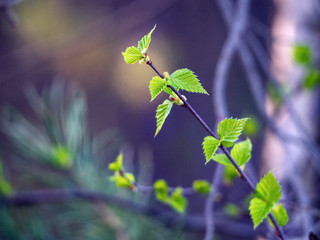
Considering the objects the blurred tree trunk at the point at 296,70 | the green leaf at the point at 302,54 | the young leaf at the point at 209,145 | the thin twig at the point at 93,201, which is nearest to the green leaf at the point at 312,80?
the green leaf at the point at 302,54

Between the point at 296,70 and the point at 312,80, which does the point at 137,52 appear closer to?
the point at 312,80

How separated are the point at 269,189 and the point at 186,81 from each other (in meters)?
0.09

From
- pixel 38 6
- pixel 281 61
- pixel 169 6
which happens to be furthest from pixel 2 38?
pixel 281 61

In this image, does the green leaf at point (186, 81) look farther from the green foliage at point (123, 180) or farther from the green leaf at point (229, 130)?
the green foliage at point (123, 180)

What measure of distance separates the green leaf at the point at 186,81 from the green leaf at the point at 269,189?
8 centimetres

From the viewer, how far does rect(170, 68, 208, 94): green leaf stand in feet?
0.59

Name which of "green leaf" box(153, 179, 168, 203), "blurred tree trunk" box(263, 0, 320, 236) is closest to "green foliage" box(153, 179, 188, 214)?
"green leaf" box(153, 179, 168, 203)

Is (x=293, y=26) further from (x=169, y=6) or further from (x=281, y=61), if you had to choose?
(x=169, y=6)

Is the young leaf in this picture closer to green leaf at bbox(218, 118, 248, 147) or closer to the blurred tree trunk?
green leaf at bbox(218, 118, 248, 147)

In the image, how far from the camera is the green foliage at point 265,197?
206 mm

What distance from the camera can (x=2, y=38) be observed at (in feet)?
3.05

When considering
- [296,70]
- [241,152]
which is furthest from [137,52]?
[296,70]

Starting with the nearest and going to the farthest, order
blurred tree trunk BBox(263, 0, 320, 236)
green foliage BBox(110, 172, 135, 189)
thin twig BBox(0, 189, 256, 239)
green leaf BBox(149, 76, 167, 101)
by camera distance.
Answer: green leaf BBox(149, 76, 167, 101)
green foliage BBox(110, 172, 135, 189)
thin twig BBox(0, 189, 256, 239)
blurred tree trunk BBox(263, 0, 320, 236)

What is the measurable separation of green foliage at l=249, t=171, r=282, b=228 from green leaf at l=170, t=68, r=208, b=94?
75 millimetres
